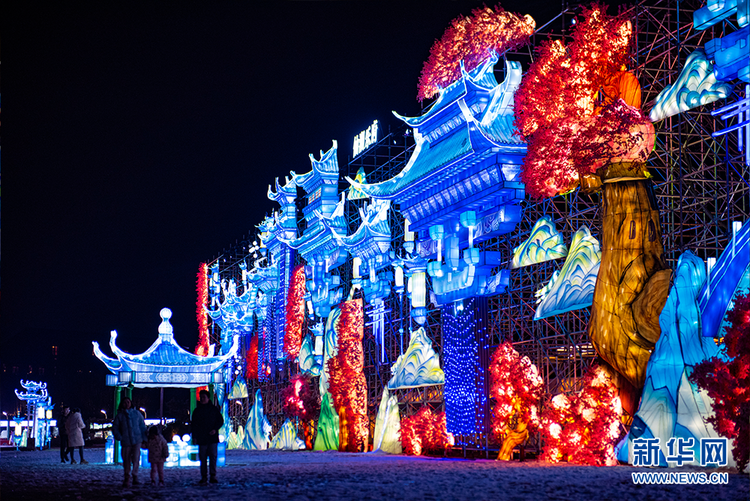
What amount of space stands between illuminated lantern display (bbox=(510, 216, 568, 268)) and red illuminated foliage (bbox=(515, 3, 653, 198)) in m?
1.96

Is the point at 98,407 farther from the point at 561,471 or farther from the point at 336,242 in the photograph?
the point at 561,471

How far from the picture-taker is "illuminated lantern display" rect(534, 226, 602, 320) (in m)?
15.5

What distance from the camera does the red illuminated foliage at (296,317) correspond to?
102 ft

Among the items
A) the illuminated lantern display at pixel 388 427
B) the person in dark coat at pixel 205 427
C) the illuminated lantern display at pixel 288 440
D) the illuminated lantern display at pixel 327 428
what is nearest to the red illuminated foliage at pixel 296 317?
the illuminated lantern display at pixel 288 440

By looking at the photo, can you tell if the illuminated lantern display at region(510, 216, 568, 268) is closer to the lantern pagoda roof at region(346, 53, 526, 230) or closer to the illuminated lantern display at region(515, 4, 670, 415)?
the lantern pagoda roof at region(346, 53, 526, 230)

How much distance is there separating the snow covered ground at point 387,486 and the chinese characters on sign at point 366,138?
1412 centimetres

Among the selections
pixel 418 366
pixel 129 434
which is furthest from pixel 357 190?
pixel 129 434

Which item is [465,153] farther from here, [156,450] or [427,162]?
[156,450]

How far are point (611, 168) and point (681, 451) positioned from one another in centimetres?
447

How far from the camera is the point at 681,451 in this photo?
12.9m

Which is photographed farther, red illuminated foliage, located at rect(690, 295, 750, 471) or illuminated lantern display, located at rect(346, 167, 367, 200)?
illuminated lantern display, located at rect(346, 167, 367, 200)

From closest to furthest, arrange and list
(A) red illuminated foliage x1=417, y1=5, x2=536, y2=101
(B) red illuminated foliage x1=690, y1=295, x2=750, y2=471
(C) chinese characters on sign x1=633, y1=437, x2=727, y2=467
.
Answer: (B) red illuminated foliage x1=690, y1=295, x2=750, y2=471 < (C) chinese characters on sign x1=633, y1=437, x2=727, y2=467 < (A) red illuminated foliage x1=417, y1=5, x2=536, y2=101

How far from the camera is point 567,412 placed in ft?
49.0

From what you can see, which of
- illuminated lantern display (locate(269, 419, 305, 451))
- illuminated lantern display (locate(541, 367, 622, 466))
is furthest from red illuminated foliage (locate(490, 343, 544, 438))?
illuminated lantern display (locate(269, 419, 305, 451))
